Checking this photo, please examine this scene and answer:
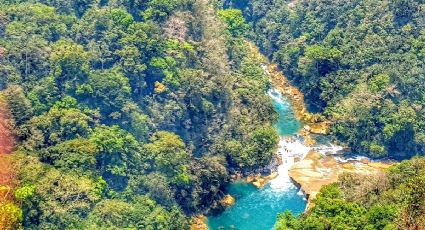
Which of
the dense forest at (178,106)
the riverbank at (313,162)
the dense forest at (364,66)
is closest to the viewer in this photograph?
the dense forest at (178,106)

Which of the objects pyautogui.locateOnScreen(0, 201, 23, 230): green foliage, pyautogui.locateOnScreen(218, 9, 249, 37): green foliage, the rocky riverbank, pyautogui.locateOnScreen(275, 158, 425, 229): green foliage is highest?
pyautogui.locateOnScreen(218, 9, 249, 37): green foliage

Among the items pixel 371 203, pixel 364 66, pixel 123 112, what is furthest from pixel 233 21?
pixel 371 203

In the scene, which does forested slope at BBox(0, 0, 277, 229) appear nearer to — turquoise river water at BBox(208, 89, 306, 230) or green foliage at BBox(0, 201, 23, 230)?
green foliage at BBox(0, 201, 23, 230)

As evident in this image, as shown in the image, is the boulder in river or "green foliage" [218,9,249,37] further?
"green foliage" [218,9,249,37]

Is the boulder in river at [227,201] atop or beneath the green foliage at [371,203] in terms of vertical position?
beneath

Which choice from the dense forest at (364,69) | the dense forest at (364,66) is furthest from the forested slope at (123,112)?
the dense forest at (364,69)

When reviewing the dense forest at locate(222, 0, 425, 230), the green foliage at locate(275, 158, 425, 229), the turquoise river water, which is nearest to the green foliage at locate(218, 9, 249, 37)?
the dense forest at locate(222, 0, 425, 230)

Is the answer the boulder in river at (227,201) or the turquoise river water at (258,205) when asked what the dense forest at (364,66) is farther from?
the boulder in river at (227,201)
